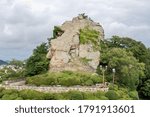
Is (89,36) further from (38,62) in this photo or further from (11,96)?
(11,96)

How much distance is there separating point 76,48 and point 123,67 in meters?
3.69

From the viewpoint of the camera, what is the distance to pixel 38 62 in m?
37.2

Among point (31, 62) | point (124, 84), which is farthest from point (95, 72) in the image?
point (31, 62)

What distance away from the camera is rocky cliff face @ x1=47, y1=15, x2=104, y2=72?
35906 millimetres

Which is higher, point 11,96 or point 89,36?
point 89,36

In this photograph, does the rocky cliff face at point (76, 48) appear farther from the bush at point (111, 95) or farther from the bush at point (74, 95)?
the bush at point (111, 95)

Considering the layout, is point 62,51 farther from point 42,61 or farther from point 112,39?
point 112,39

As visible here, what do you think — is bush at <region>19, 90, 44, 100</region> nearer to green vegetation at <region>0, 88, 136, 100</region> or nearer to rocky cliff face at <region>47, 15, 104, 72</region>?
green vegetation at <region>0, 88, 136, 100</region>

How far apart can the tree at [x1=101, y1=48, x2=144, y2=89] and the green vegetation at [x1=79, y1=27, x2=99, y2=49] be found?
1.40 meters

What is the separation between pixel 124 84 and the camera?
3584 centimetres

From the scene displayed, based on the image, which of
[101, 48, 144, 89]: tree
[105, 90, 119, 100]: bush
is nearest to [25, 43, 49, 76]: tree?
[101, 48, 144, 89]: tree

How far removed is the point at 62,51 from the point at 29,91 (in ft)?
21.9

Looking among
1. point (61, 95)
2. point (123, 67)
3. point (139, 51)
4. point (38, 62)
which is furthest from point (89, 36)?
point (61, 95)

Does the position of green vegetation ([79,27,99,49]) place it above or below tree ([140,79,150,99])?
above
